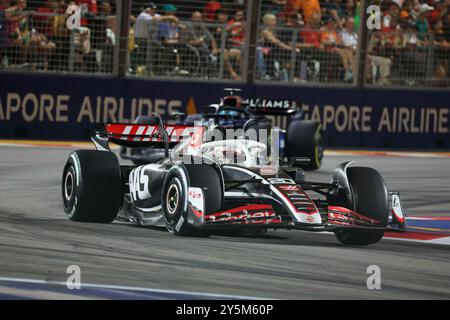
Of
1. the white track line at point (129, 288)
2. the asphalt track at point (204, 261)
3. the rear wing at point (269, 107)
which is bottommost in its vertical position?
the asphalt track at point (204, 261)

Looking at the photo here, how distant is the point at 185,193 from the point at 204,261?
3.00ft

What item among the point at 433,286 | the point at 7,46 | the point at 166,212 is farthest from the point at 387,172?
the point at 433,286

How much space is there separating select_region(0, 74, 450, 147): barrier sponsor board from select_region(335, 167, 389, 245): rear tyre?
10655mm

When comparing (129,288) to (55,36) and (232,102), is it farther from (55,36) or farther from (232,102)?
(55,36)

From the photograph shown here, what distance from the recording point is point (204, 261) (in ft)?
27.8

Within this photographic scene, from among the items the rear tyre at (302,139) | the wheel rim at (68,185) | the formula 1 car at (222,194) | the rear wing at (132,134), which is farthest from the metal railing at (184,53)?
the wheel rim at (68,185)

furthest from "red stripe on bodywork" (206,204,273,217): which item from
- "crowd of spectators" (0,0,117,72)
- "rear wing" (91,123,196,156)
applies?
"crowd of spectators" (0,0,117,72)

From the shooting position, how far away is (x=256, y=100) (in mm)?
16547

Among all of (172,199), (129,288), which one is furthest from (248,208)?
(129,288)

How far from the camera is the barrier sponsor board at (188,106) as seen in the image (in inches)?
774

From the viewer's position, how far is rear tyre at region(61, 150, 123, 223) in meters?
10.3

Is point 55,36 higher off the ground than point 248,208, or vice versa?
point 55,36

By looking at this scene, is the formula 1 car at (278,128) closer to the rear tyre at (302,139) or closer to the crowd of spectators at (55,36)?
the rear tyre at (302,139)

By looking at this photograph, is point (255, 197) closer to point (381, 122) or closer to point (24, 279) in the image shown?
point (24, 279)
